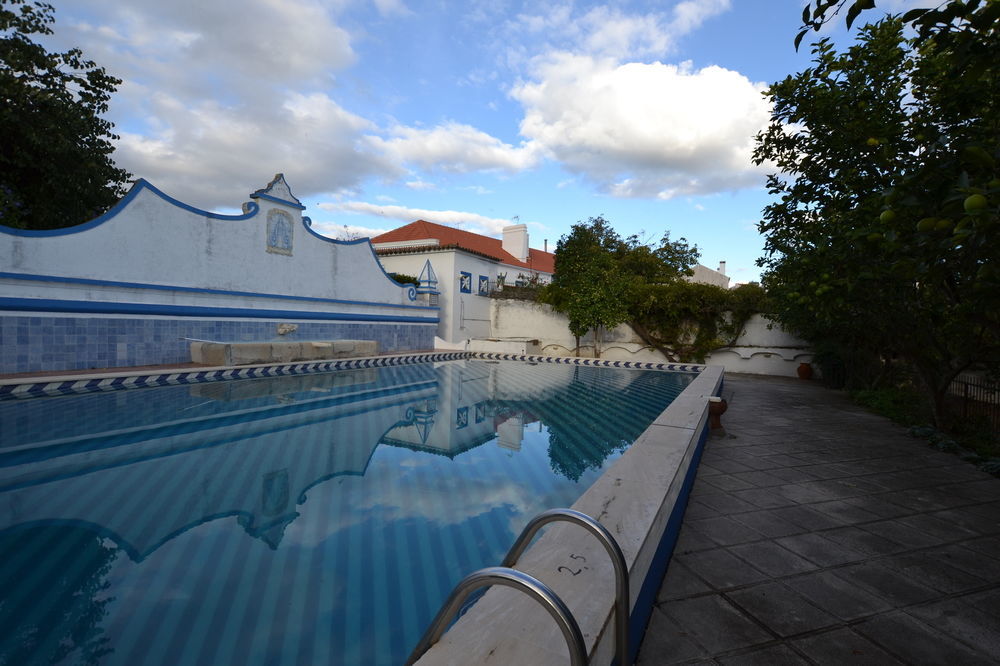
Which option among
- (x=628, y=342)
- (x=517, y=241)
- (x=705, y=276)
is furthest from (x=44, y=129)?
(x=705, y=276)

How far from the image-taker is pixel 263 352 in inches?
453

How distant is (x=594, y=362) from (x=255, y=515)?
548 inches

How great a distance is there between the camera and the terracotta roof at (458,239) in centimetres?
2670

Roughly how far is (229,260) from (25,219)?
18.1ft

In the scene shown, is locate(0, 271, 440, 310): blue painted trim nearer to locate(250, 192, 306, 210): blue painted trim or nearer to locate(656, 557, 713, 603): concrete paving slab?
locate(250, 192, 306, 210): blue painted trim

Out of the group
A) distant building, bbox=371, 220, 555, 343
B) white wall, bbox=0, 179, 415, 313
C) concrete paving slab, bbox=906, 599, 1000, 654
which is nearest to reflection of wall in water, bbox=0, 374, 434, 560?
concrete paving slab, bbox=906, 599, 1000, 654

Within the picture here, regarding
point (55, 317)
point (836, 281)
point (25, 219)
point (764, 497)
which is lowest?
point (764, 497)

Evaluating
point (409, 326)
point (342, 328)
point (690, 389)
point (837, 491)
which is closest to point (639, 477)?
point (837, 491)

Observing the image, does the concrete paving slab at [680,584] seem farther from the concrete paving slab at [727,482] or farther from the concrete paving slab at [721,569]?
the concrete paving slab at [727,482]

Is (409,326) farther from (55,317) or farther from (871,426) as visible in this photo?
(871,426)

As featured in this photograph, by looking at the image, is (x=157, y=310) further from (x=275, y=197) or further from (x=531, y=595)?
(x=531, y=595)

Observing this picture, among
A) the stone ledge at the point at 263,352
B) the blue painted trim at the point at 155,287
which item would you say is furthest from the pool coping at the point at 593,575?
the blue painted trim at the point at 155,287

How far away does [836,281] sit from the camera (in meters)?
5.01

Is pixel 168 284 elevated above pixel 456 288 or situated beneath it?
situated beneath
